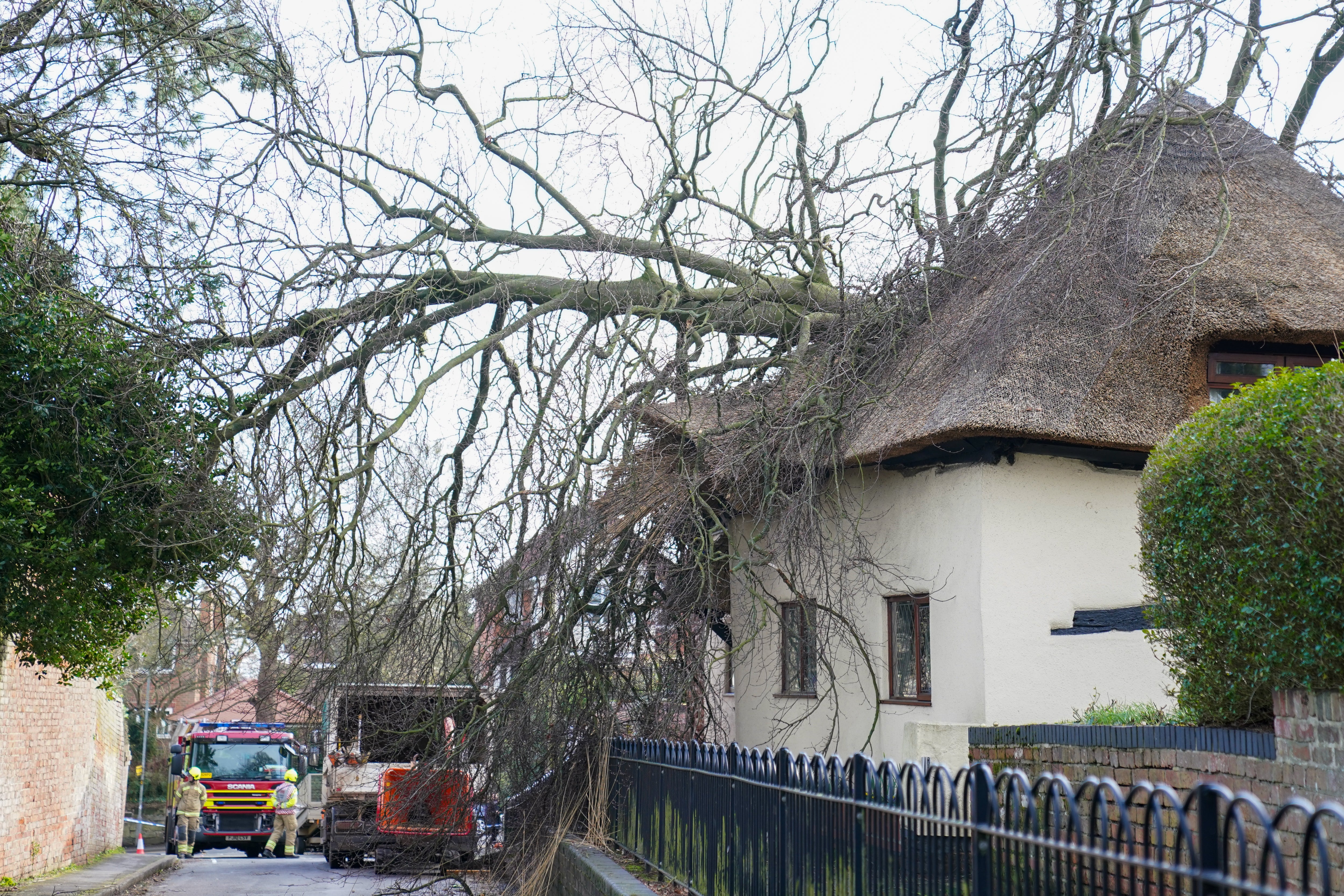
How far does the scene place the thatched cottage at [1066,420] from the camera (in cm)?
1066

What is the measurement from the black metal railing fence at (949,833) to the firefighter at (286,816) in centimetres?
1724

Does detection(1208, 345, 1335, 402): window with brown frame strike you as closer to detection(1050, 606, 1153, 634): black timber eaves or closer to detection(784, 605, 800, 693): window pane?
detection(1050, 606, 1153, 634): black timber eaves

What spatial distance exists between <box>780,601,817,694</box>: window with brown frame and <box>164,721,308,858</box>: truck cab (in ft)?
44.1

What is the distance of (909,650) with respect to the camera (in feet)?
40.6

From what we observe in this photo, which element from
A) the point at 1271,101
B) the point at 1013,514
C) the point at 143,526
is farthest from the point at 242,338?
the point at 1271,101

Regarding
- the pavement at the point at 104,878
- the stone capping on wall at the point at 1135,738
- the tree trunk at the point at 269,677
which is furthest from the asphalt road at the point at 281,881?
the stone capping on wall at the point at 1135,738

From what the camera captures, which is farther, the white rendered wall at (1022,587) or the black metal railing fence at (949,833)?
the white rendered wall at (1022,587)

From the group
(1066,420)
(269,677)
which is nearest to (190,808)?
(269,677)

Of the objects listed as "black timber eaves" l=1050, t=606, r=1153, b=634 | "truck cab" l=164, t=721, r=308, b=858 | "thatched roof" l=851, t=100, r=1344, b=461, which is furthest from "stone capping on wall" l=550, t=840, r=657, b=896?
"truck cab" l=164, t=721, r=308, b=858

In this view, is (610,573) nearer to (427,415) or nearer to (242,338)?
(427,415)

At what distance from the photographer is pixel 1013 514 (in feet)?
35.9

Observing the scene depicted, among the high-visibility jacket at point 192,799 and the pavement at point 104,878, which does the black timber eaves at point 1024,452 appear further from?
the high-visibility jacket at point 192,799

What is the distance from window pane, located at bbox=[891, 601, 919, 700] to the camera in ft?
40.2

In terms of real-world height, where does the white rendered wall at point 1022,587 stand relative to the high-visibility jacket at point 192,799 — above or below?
above
